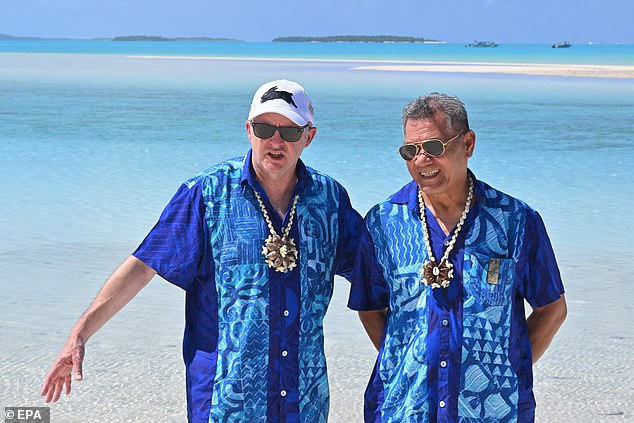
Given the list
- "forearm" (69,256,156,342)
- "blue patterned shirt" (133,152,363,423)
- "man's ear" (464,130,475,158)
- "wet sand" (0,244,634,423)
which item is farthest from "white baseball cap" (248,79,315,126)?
"wet sand" (0,244,634,423)

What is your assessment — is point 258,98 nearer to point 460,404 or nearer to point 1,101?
point 460,404

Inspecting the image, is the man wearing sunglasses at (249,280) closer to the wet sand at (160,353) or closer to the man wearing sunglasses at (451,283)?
the man wearing sunglasses at (451,283)

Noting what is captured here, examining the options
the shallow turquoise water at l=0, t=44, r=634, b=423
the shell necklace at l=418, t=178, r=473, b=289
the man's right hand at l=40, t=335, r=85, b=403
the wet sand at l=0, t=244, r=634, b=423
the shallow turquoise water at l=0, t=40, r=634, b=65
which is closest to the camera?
the shell necklace at l=418, t=178, r=473, b=289

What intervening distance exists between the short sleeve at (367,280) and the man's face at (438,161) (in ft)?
0.84

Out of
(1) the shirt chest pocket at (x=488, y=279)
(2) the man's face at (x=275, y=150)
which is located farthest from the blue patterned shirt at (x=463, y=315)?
(2) the man's face at (x=275, y=150)

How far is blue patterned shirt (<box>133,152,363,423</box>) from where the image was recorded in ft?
10.7

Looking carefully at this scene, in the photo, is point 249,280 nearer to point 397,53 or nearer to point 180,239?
point 180,239

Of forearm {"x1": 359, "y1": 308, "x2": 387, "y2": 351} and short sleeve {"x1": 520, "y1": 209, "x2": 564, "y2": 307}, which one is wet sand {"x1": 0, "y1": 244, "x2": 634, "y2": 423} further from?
short sleeve {"x1": 520, "y1": 209, "x2": 564, "y2": 307}

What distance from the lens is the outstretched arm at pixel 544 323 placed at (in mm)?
3324

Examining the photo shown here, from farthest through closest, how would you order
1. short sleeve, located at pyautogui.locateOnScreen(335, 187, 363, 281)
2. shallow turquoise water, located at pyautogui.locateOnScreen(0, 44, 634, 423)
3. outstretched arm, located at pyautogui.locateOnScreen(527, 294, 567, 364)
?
shallow turquoise water, located at pyautogui.locateOnScreen(0, 44, 634, 423) < short sleeve, located at pyautogui.locateOnScreen(335, 187, 363, 281) < outstretched arm, located at pyautogui.locateOnScreen(527, 294, 567, 364)

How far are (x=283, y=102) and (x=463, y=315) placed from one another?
881mm

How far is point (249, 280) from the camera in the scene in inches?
129

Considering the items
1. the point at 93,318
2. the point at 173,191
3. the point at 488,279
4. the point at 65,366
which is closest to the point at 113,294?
the point at 93,318

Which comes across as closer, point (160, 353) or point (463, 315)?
point (463, 315)
